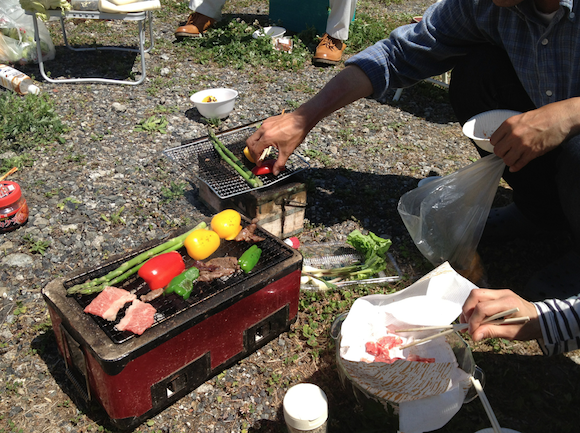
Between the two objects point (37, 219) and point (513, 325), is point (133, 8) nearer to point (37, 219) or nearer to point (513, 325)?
point (37, 219)

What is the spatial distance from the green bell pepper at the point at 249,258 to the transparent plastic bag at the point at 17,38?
5102mm

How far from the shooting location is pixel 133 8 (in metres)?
5.12

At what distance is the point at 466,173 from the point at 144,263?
83.6 inches

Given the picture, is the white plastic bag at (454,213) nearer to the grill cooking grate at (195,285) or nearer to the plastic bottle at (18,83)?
the grill cooking grate at (195,285)

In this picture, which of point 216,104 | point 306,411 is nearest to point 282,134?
point 306,411

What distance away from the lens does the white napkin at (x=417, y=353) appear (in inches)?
81.9

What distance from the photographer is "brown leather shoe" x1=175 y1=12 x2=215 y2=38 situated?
270 inches

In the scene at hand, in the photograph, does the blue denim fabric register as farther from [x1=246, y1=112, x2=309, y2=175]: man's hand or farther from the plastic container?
the plastic container

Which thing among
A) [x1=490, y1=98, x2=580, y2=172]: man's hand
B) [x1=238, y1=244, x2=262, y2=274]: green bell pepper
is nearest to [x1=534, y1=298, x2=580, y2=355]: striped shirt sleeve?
[x1=490, y1=98, x2=580, y2=172]: man's hand

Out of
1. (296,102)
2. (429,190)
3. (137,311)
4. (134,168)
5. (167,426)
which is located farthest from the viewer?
(296,102)

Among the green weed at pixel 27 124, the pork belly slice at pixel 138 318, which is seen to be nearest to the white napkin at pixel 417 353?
the pork belly slice at pixel 138 318

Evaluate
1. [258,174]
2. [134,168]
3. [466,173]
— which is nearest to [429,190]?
[466,173]

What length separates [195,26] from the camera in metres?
6.97

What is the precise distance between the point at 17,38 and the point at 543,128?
6.33 meters
